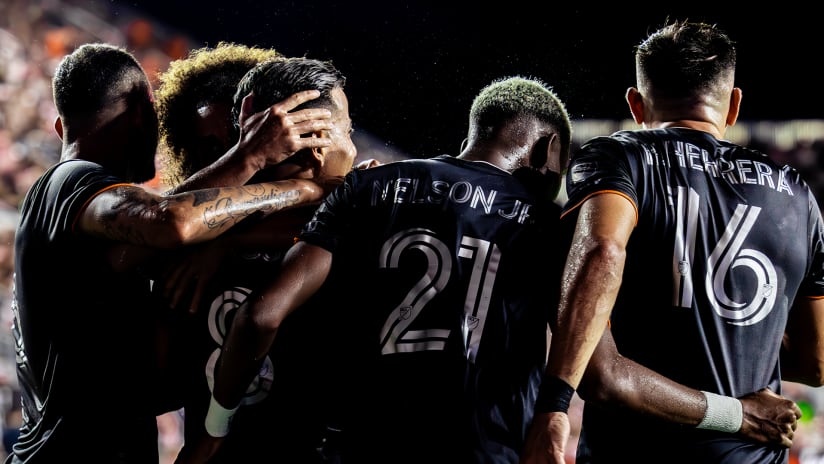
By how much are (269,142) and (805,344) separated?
1.94 m

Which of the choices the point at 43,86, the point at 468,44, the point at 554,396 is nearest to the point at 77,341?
the point at 554,396

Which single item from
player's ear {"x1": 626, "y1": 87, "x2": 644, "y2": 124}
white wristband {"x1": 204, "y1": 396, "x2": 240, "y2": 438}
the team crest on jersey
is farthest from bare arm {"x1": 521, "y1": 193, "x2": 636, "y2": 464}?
white wristband {"x1": 204, "y1": 396, "x2": 240, "y2": 438}

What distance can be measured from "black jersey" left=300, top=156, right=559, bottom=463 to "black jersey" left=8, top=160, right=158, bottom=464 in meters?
0.73

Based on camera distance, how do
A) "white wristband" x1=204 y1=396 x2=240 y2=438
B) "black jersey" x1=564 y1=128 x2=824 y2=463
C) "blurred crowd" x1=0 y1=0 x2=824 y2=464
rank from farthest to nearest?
1. "blurred crowd" x1=0 y1=0 x2=824 y2=464
2. "white wristband" x1=204 y1=396 x2=240 y2=438
3. "black jersey" x1=564 y1=128 x2=824 y2=463

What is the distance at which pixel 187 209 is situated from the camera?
92.2 inches

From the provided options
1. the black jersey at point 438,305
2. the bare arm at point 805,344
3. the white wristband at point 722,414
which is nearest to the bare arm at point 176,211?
the black jersey at point 438,305

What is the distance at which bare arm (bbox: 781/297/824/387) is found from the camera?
2.55 meters

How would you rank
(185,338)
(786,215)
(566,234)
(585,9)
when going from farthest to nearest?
1. (585,9)
2. (185,338)
3. (786,215)
4. (566,234)

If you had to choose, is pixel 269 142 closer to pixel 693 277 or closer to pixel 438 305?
pixel 438 305

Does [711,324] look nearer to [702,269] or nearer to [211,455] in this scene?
[702,269]

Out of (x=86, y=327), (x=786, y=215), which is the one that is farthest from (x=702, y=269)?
(x=86, y=327)

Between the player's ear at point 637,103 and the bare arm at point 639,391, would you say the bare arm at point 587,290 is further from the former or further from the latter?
the player's ear at point 637,103

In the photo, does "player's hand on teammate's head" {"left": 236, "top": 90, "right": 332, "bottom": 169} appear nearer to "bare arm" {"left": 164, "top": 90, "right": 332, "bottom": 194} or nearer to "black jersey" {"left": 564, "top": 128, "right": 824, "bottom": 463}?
"bare arm" {"left": 164, "top": 90, "right": 332, "bottom": 194}

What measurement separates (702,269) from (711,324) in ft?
0.54
